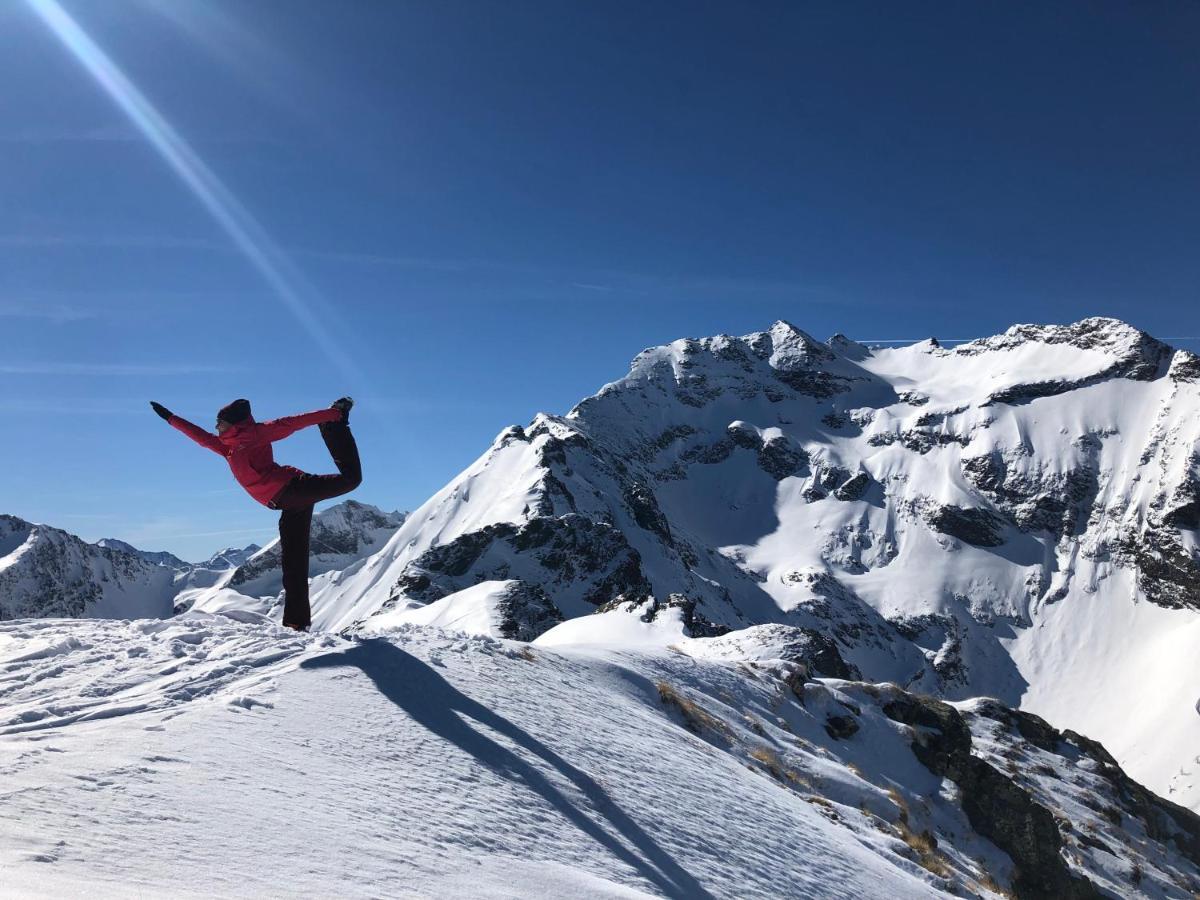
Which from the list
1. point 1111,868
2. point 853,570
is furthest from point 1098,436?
point 1111,868

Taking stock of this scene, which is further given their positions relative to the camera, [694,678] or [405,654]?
[694,678]

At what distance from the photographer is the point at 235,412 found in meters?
10.4

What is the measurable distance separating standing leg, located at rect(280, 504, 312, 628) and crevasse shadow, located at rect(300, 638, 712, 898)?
1751 mm

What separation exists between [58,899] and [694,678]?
17.1 m

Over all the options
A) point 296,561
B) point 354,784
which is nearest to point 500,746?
point 354,784

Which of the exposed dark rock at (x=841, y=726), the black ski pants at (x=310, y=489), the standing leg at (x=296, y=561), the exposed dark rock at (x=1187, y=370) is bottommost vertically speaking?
the exposed dark rock at (x=841, y=726)

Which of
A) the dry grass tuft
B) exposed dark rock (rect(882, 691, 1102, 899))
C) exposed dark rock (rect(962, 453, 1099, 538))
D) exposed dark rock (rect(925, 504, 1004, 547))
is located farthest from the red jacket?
exposed dark rock (rect(962, 453, 1099, 538))

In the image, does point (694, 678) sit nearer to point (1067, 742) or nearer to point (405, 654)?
point (405, 654)

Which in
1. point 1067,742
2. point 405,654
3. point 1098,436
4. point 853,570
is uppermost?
point 1098,436

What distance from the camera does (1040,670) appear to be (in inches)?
6481

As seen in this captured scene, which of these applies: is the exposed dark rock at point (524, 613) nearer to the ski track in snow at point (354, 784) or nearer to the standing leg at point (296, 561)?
the standing leg at point (296, 561)

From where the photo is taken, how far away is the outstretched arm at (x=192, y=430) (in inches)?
422

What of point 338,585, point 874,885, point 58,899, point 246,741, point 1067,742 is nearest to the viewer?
point 58,899

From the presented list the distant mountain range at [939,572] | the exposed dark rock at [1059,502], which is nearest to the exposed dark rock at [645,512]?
the distant mountain range at [939,572]
